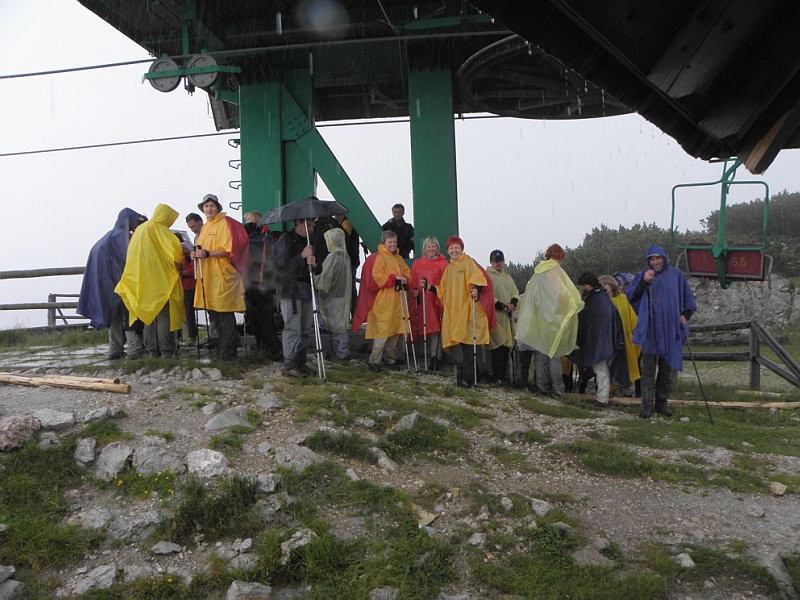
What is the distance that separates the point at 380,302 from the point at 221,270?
225 centimetres

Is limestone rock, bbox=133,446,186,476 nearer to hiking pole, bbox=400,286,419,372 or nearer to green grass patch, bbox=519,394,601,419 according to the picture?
green grass patch, bbox=519,394,601,419

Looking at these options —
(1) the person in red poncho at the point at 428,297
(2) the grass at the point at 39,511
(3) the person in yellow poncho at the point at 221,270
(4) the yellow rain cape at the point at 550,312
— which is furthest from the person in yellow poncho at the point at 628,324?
(2) the grass at the point at 39,511

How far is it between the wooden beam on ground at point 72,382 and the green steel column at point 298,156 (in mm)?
5033

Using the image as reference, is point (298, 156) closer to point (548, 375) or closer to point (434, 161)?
point (434, 161)

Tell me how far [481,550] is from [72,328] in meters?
13.3

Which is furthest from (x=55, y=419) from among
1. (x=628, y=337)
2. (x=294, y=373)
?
(x=628, y=337)

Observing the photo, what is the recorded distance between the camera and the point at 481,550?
4.45 m

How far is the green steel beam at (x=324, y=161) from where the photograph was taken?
10.9 meters

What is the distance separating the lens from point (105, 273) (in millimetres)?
8664

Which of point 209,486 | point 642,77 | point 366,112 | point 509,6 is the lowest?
point 209,486

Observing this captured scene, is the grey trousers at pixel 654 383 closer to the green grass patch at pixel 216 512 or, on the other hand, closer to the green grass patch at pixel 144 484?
the green grass patch at pixel 216 512

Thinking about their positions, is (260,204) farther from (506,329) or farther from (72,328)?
(72,328)

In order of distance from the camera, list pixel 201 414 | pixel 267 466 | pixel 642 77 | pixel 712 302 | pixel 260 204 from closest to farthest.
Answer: pixel 642 77, pixel 267 466, pixel 201 414, pixel 260 204, pixel 712 302

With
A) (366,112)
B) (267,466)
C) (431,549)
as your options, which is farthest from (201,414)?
(366,112)
